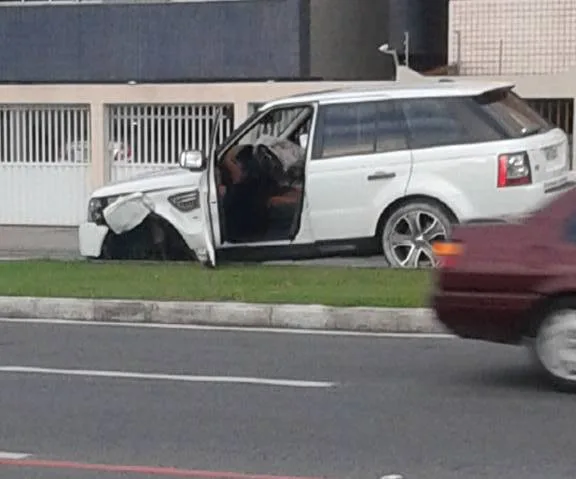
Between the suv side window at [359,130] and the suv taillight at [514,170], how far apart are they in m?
1.08

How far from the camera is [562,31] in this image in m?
22.8

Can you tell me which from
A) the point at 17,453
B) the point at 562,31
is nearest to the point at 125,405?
the point at 17,453

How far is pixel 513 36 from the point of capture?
23.1 metres

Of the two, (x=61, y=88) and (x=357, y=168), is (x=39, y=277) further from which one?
(x=61, y=88)

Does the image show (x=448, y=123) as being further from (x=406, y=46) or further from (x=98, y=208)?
(x=406, y=46)

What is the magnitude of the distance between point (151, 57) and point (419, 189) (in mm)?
9720

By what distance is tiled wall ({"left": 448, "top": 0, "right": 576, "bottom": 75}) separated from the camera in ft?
74.6

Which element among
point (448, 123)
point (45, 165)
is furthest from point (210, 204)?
point (45, 165)

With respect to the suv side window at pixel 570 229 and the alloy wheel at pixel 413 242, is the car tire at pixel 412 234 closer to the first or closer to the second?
the alloy wheel at pixel 413 242

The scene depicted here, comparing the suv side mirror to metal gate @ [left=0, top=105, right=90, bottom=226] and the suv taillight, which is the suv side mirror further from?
metal gate @ [left=0, top=105, right=90, bottom=226]

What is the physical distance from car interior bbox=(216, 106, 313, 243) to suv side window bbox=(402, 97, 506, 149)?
3.77 feet

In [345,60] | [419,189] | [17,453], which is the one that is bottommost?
[17,453]

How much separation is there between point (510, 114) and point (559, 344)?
6287 millimetres

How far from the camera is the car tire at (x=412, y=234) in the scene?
16875 millimetres
